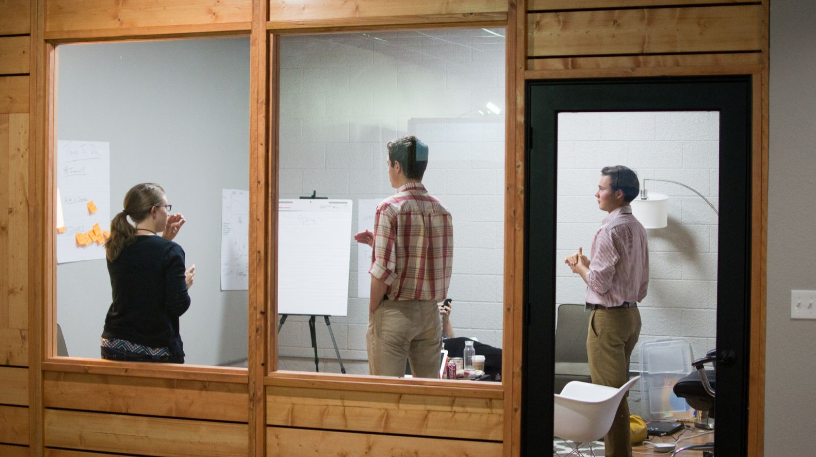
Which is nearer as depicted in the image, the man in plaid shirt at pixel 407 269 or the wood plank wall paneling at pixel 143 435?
the man in plaid shirt at pixel 407 269

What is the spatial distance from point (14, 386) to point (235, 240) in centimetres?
127

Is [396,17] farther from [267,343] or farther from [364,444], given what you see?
[364,444]

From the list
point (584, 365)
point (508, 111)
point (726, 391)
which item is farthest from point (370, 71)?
point (726, 391)

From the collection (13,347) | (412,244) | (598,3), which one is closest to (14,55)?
(13,347)

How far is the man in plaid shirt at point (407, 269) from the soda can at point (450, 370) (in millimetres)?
41

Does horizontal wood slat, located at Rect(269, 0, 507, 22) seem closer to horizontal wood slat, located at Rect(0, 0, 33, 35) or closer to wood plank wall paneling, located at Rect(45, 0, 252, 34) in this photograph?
wood plank wall paneling, located at Rect(45, 0, 252, 34)

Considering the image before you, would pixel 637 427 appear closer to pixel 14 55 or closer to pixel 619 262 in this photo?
pixel 619 262

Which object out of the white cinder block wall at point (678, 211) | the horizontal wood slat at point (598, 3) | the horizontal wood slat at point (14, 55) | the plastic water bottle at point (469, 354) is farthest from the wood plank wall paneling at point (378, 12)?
the plastic water bottle at point (469, 354)

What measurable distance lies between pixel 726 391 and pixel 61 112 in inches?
123

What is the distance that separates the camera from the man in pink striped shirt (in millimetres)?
2838

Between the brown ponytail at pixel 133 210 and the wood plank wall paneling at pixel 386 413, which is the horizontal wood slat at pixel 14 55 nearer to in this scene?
the brown ponytail at pixel 133 210

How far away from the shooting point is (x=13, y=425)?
338 cm

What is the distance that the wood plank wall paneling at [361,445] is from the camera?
2945 mm

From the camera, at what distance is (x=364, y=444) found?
3.03 metres
